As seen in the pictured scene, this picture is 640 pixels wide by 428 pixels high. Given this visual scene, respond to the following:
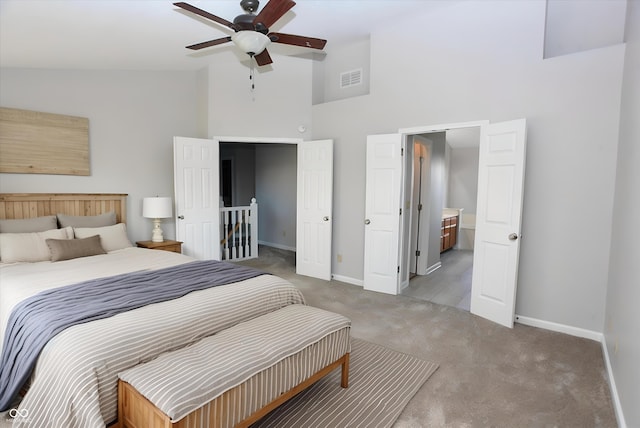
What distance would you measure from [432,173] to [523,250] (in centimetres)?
231

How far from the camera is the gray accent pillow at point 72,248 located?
10.9 feet

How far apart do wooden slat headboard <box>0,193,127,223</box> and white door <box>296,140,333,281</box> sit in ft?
8.01

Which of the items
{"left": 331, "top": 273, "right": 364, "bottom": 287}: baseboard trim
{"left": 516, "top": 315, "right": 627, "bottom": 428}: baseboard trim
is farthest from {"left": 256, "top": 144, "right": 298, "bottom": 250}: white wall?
{"left": 516, "top": 315, "right": 627, "bottom": 428}: baseboard trim

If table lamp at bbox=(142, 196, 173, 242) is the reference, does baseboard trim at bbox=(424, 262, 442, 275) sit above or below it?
below

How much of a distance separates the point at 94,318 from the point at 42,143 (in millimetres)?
2984

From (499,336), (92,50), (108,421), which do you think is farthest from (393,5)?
(108,421)

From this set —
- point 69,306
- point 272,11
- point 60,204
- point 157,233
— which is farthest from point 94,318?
point 157,233

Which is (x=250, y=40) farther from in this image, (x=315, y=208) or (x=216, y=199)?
(x=216, y=199)

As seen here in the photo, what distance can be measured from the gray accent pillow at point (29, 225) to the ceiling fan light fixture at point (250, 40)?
2844 mm

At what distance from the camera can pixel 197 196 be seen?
4.90 m

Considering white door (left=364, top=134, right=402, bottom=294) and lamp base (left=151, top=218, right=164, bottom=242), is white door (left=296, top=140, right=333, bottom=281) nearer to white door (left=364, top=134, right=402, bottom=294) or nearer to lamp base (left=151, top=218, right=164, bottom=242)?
white door (left=364, top=134, right=402, bottom=294)

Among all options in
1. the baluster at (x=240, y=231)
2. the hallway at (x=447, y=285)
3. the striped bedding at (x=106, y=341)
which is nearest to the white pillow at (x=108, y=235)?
the striped bedding at (x=106, y=341)

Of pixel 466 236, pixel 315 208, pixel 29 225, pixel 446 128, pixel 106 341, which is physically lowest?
pixel 466 236

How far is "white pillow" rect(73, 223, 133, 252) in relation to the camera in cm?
378
